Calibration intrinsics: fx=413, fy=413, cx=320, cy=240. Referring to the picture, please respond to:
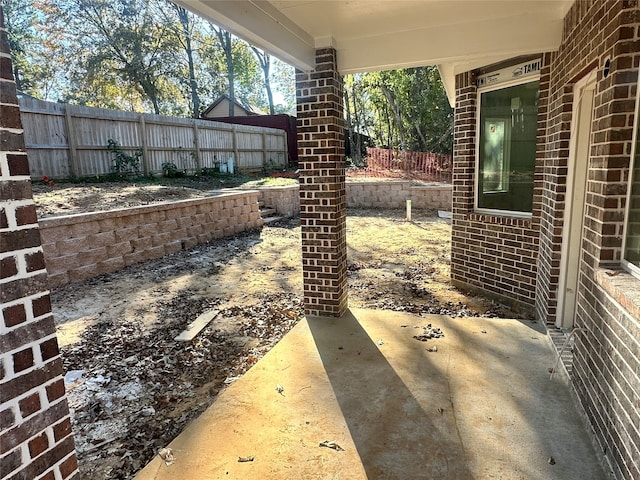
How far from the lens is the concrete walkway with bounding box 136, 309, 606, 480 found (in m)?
2.26

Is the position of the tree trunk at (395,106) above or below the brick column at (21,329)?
above

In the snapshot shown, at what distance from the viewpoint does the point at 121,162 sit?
35.6ft

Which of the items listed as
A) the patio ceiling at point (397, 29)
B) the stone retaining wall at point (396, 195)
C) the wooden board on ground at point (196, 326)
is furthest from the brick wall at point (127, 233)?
the stone retaining wall at point (396, 195)

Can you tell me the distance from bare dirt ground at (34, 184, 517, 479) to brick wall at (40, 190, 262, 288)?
224 mm

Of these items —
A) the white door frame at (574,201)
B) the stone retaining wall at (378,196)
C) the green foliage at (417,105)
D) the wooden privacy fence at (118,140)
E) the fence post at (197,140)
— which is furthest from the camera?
the green foliage at (417,105)

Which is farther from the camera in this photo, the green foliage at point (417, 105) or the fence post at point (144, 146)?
the green foliage at point (417, 105)

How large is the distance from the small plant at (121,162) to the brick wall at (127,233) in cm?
359

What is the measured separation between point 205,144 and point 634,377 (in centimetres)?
1442

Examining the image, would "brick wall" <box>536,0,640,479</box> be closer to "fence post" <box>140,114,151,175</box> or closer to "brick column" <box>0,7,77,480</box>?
"brick column" <box>0,7,77,480</box>

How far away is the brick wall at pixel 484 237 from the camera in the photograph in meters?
4.62

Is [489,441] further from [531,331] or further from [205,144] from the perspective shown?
[205,144]

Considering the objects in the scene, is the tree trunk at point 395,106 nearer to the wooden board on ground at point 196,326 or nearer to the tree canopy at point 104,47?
the tree canopy at point 104,47

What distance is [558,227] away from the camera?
3787 millimetres

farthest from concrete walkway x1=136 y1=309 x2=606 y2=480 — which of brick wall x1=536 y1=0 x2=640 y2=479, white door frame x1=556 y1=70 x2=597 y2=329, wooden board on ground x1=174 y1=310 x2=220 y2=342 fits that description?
wooden board on ground x1=174 y1=310 x2=220 y2=342
